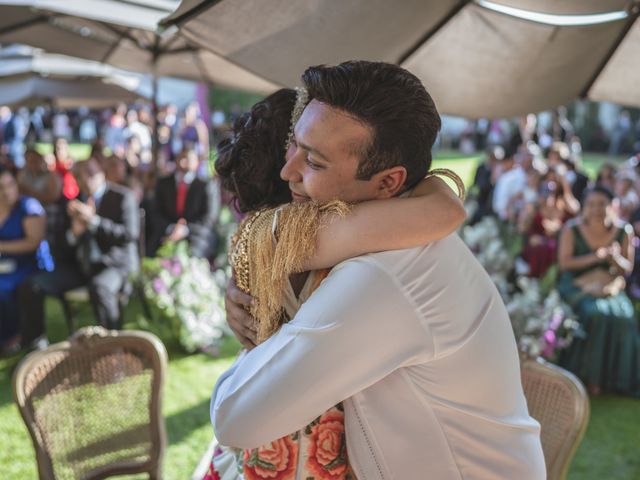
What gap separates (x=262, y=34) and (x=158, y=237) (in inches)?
228

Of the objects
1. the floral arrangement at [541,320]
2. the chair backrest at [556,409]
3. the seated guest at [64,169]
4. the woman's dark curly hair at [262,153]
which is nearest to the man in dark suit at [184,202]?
the seated guest at [64,169]

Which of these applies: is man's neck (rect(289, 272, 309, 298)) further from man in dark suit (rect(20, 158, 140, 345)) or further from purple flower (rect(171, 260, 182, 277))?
man in dark suit (rect(20, 158, 140, 345))

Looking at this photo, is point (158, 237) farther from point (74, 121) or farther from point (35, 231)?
point (74, 121)

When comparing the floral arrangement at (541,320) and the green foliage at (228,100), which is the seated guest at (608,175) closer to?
the floral arrangement at (541,320)

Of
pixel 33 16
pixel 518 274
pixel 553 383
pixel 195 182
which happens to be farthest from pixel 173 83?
pixel 553 383

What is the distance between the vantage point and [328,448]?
155cm

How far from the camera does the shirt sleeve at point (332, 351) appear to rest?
1.25 m

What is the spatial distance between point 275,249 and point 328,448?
0.51 meters

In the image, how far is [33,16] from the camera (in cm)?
587

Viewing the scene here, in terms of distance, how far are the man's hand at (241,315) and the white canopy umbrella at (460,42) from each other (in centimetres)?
105

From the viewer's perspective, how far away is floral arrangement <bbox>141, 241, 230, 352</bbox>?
19.3ft

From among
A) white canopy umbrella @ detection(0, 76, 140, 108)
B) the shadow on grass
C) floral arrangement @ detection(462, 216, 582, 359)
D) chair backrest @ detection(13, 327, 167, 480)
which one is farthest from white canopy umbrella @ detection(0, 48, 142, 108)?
chair backrest @ detection(13, 327, 167, 480)

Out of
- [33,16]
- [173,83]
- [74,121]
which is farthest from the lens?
[74,121]

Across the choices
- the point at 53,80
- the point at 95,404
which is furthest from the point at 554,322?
the point at 53,80
